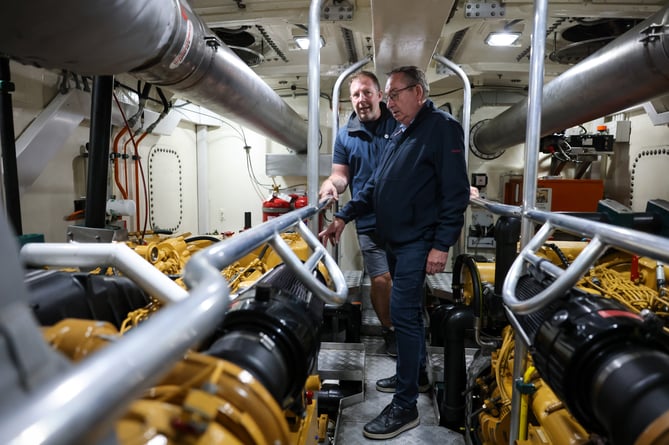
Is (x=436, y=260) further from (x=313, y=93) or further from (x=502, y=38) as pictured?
(x=502, y=38)

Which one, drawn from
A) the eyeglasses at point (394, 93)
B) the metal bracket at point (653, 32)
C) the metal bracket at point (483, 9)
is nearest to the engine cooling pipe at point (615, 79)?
the metal bracket at point (653, 32)

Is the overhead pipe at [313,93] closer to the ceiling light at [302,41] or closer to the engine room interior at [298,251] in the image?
the engine room interior at [298,251]

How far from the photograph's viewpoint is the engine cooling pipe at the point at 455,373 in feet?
7.12

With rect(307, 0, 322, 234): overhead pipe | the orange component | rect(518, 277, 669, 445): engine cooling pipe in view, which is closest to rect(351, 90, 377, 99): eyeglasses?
rect(307, 0, 322, 234): overhead pipe

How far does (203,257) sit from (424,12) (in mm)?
1632

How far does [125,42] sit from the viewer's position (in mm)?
1214

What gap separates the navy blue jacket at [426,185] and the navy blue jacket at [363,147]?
618 mm

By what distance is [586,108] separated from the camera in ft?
7.69

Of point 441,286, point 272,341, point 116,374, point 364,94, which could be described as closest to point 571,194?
point 441,286

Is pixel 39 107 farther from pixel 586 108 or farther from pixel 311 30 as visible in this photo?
pixel 586 108

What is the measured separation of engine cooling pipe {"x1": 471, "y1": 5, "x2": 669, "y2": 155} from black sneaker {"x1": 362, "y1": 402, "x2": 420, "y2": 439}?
72.3 inches

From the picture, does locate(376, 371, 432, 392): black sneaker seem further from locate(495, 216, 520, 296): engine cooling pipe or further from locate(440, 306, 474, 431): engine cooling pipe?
locate(495, 216, 520, 296): engine cooling pipe

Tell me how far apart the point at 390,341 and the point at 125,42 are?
2.57 metres

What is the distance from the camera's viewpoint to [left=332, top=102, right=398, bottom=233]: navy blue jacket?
2.77 m
